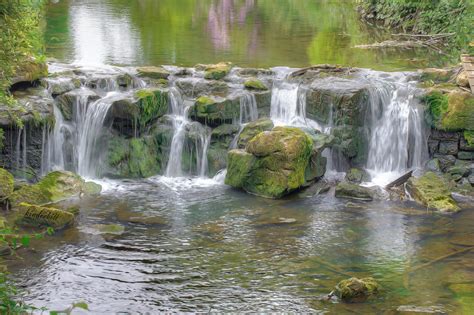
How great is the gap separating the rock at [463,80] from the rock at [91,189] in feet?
34.2

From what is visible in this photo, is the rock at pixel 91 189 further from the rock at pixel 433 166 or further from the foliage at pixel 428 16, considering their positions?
the foliage at pixel 428 16

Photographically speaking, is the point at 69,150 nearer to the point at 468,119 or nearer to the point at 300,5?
the point at 468,119

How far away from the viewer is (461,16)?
27812mm

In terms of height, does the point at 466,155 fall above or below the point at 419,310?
above

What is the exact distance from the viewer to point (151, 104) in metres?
19.6

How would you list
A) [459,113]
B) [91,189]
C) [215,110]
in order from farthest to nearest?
[215,110] → [459,113] → [91,189]

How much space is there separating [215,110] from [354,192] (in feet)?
16.0

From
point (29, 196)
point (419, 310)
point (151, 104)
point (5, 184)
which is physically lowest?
point (419, 310)

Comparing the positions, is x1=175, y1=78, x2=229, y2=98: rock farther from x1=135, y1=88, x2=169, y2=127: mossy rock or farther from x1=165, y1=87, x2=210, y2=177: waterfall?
x1=135, y1=88, x2=169, y2=127: mossy rock

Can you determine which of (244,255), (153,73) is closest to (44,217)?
(244,255)

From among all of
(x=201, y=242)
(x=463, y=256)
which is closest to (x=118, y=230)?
(x=201, y=242)

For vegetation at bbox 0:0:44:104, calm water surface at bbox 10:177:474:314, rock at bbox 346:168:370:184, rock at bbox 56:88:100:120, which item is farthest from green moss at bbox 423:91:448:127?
vegetation at bbox 0:0:44:104

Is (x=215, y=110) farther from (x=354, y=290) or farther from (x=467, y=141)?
(x=354, y=290)

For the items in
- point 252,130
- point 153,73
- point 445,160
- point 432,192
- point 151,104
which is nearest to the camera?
point 432,192
